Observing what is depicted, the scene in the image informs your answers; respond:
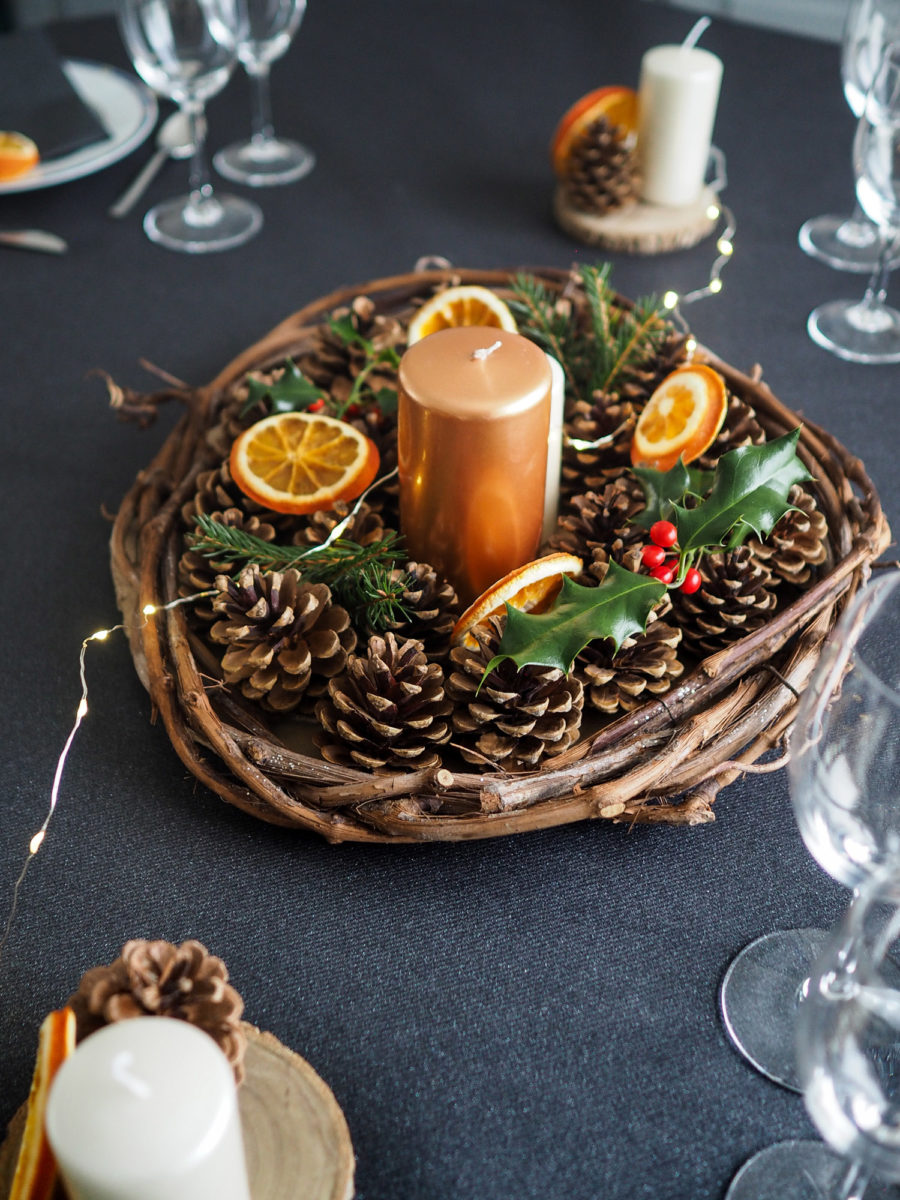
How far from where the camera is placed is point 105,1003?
345 mm

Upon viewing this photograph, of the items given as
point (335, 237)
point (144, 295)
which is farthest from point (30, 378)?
point (335, 237)

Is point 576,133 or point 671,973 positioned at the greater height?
point 576,133

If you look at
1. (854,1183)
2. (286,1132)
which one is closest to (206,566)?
(286,1132)

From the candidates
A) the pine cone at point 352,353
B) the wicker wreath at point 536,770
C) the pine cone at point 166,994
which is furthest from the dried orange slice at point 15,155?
the pine cone at point 166,994

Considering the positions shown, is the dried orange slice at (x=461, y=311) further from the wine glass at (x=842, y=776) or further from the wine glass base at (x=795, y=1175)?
the wine glass base at (x=795, y=1175)

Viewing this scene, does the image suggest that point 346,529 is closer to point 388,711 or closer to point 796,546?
point 388,711

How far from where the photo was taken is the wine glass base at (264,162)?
3.34ft

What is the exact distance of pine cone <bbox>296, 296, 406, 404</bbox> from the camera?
0.69 meters

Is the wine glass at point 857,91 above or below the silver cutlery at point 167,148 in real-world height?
above

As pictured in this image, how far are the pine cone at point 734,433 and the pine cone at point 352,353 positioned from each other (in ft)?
0.68

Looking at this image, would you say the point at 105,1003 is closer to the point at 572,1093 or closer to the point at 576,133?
the point at 572,1093

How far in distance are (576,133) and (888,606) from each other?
666 mm

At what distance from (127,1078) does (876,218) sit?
704 millimetres

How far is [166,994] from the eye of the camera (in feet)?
1.15
